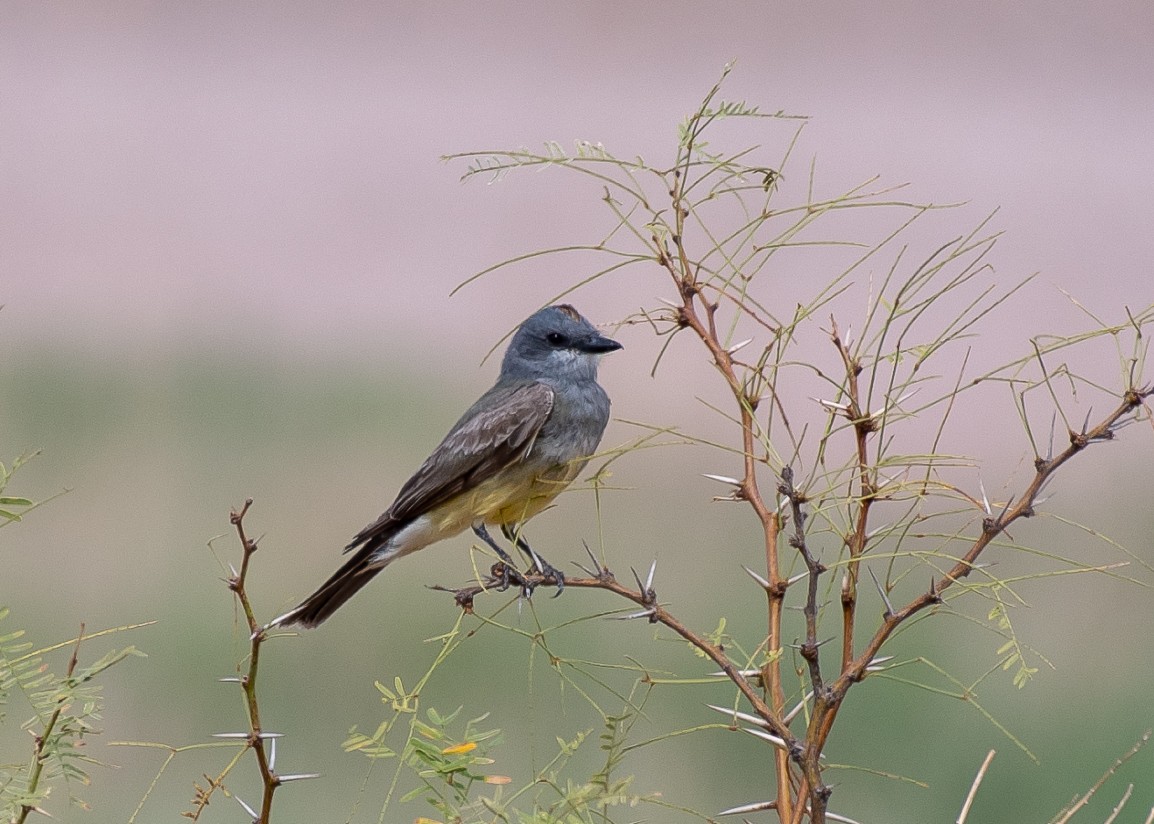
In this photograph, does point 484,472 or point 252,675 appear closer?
point 252,675

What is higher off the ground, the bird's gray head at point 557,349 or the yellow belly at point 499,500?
the bird's gray head at point 557,349

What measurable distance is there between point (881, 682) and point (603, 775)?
3670mm

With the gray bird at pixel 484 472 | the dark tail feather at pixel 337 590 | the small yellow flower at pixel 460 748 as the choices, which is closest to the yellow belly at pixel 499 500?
the gray bird at pixel 484 472

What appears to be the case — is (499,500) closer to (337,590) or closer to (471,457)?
(471,457)

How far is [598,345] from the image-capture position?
132 inches

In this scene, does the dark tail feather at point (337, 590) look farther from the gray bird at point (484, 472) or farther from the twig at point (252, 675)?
the twig at point (252, 675)

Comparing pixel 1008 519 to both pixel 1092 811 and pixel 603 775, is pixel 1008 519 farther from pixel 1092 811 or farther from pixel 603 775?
pixel 1092 811

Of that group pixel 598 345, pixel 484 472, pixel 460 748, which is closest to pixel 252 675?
pixel 460 748

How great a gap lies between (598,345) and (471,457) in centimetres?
43

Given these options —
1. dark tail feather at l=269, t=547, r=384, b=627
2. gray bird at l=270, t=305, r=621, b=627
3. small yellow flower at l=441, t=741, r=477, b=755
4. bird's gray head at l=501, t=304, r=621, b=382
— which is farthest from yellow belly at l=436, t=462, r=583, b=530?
small yellow flower at l=441, t=741, r=477, b=755

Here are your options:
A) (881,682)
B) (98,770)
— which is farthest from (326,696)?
(881,682)

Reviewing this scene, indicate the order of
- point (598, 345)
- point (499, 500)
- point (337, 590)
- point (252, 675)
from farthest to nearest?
point (598, 345) < point (337, 590) < point (499, 500) < point (252, 675)

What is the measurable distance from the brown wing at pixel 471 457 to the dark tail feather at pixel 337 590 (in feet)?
0.19

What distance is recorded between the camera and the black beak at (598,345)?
10.9 feet
